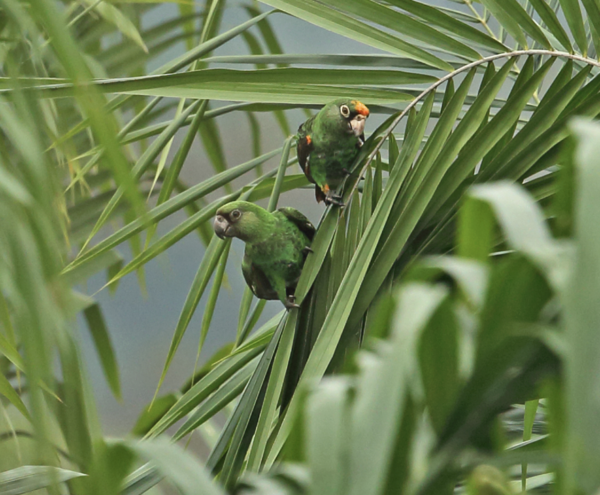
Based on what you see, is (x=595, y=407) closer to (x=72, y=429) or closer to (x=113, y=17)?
(x=72, y=429)

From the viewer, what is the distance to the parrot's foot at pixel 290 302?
1.96ft

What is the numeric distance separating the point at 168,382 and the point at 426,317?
1.69m

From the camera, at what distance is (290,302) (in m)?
0.61

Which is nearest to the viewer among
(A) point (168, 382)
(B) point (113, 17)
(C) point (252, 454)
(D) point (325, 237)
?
(C) point (252, 454)

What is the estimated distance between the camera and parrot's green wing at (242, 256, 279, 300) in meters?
0.65

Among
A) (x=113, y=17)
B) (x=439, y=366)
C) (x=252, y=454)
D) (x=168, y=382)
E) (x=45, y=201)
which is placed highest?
(x=113, y=17)

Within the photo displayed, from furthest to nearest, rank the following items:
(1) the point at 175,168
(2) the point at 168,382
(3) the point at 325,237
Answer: (2) the point at 168,382, (1) the point at 175,168, (3) the point at 325,237

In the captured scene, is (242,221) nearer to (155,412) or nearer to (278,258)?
(278,258)

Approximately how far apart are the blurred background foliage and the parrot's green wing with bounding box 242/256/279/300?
5cm

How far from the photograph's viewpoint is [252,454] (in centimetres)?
51

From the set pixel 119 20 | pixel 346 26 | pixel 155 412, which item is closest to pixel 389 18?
pixel 346 26

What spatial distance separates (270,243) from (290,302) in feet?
0.22

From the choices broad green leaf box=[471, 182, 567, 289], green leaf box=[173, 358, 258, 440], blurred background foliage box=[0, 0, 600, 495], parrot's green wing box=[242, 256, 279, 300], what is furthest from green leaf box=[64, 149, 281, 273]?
broad green leaf box=[471, 182, 567, 289]

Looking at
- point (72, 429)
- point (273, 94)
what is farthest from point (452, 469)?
point (273, 94)
